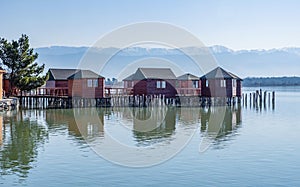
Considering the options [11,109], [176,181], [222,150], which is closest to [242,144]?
[222,150]

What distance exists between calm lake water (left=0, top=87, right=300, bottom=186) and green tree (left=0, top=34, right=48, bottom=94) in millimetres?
14991

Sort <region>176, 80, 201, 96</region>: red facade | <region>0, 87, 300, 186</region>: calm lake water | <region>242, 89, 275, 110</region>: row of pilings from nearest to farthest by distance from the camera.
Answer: <region>0, 87, 300, 186</region>: calm lake water < <region>242, 89, 275, 110</region>: row of pilings < <region>176, 80, 201, 96</region>: red facade

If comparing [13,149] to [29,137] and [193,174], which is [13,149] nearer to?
[29,137]

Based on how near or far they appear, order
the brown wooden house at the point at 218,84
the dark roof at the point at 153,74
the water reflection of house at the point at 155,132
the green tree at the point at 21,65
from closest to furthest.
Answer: the water reflection of house at the point at 155,132 < the green tree at the point at 21,65 < the dark roof at the point at 153,74 < the brown wooden house at the point at 218,84

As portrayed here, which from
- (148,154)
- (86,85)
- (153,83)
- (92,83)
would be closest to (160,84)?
(153,83)

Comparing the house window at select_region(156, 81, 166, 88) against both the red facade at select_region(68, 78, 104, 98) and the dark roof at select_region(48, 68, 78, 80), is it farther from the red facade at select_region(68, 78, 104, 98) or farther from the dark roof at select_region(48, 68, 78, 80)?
the dark roof at select_region(48, 68, 78, 80)

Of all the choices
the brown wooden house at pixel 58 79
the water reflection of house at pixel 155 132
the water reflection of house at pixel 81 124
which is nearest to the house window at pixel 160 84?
the brown wooden house at pixel 58 79

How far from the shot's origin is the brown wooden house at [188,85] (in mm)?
50062

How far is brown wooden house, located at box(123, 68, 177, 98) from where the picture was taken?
158 feet

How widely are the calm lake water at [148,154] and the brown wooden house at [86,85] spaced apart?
49.1 feet

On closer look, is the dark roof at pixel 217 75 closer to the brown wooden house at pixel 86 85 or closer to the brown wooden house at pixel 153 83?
the brown wooden house at pixel 153 83

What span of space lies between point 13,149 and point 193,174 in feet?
26.9

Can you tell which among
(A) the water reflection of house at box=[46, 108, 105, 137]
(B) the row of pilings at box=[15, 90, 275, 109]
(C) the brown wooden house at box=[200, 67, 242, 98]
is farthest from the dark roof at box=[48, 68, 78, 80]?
(A) the water reflection of house at box=[46, 108, 105, 137]

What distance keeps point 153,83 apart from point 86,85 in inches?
300
